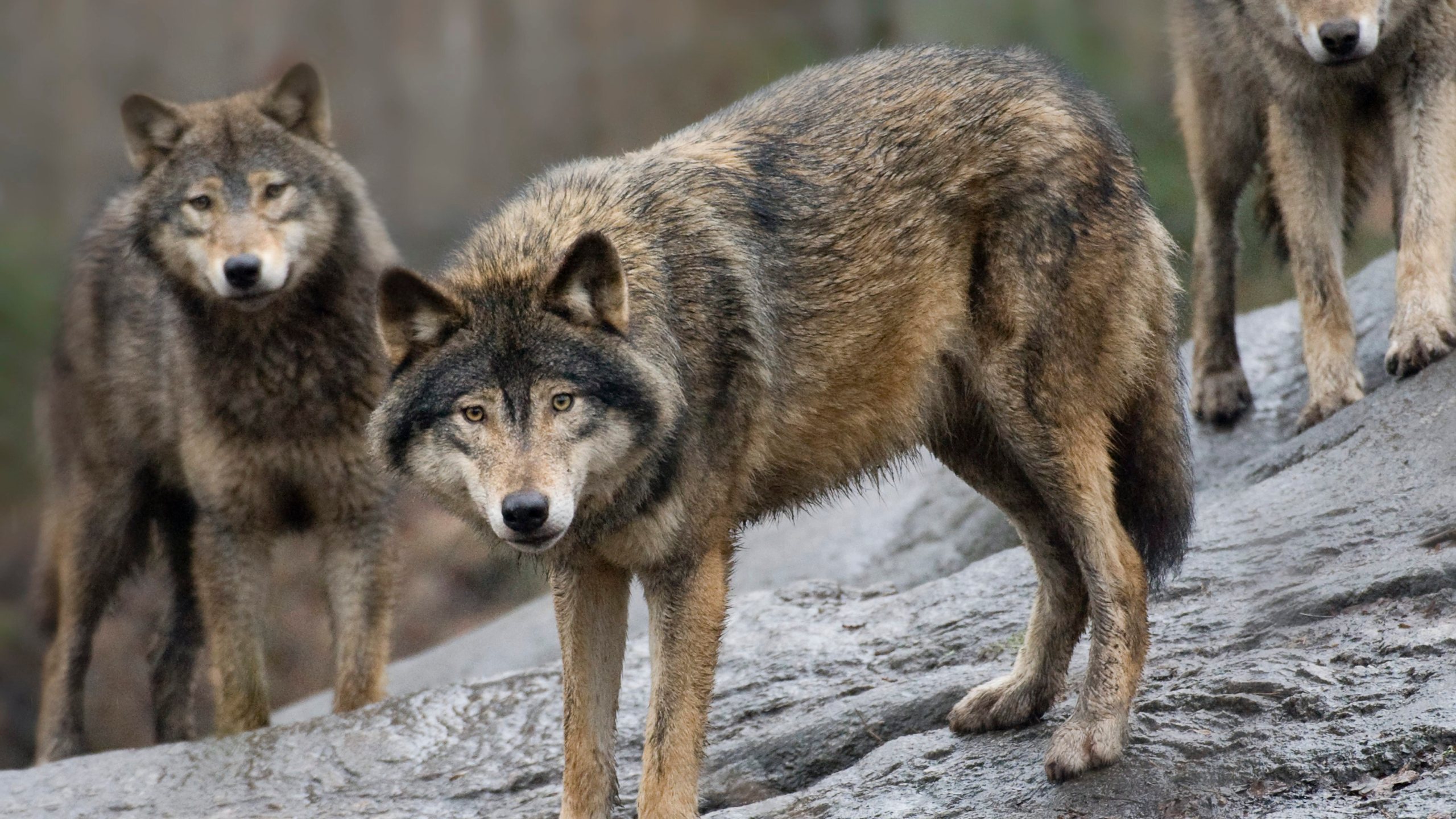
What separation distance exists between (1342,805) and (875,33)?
12.8m

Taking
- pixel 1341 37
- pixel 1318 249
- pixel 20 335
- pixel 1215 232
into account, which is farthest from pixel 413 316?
pixel 20 335

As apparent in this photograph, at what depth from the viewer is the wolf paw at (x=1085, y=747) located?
432cm

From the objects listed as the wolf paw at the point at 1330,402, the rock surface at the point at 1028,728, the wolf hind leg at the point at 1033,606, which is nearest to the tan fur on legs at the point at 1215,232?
the rock surface at the point at 1028,728

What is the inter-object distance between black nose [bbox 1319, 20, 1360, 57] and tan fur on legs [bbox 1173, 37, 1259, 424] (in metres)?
1.35

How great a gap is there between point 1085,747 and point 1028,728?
492 millimetres

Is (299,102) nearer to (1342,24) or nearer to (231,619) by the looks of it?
(231,619)

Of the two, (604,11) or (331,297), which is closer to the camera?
(331,297)

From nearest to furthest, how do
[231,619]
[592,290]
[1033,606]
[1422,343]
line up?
[592,290]
[1033,606]
[1422,343]
[231,619]

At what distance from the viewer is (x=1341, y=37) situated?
5.86 metres

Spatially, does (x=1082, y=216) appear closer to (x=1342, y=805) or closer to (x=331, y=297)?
(x=1342, y=805)

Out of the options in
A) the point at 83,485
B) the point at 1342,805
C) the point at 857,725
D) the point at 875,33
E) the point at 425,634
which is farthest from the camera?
the point at 875,33

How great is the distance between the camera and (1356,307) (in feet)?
24.5

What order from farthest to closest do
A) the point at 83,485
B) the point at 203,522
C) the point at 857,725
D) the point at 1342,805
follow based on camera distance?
1. the point at 83,485
2. the point at 203,522
3. the point at 857,725
4. the point at 1342,805

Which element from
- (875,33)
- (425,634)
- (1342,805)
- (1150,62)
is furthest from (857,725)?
(875,33)
